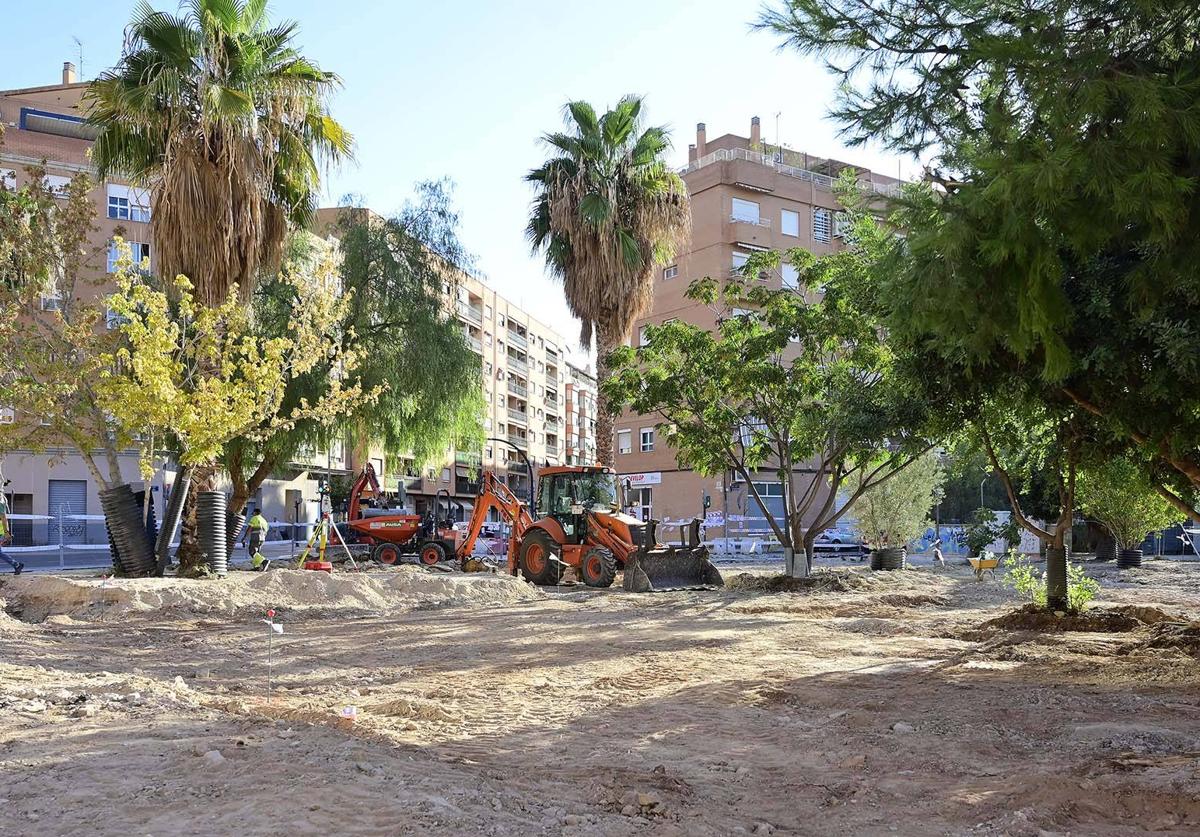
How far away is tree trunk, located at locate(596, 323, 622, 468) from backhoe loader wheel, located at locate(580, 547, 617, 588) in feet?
12.1

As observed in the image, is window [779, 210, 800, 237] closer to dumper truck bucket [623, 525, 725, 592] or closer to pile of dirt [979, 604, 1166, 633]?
dumper truck bucket [623, 525, 725, 592]

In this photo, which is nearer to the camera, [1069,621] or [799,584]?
[1069,621]

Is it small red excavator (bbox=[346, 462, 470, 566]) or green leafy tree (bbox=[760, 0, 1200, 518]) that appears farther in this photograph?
small red excavator (bbox=[346, 462, 470, 566])

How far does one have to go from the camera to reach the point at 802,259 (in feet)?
66.6

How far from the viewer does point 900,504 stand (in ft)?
90.7

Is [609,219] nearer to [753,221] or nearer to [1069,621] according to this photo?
[1069,621]

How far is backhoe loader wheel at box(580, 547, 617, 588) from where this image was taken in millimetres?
20172

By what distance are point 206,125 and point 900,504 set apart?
19.6 meters

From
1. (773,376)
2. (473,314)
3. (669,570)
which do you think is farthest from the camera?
(473,314)

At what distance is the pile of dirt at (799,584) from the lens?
20.0 meters

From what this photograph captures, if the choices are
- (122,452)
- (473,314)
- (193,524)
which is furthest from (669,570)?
(473,314)

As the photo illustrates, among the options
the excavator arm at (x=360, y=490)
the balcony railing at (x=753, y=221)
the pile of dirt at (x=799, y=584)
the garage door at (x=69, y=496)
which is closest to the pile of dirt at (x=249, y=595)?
the pile of dirt at (x=799, y=584)

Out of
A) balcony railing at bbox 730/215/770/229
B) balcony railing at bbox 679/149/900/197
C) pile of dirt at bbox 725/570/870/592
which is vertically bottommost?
pile of dirt at bbox 725/570/870/592

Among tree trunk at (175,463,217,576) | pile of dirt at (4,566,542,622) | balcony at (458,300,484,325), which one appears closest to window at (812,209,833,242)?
balcony at (458,300,484,325)
